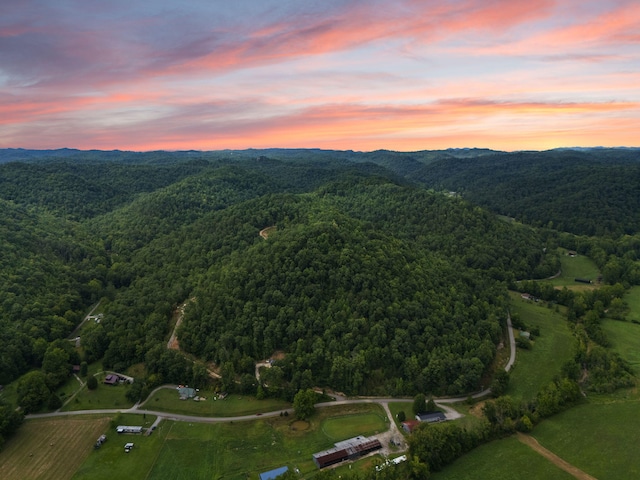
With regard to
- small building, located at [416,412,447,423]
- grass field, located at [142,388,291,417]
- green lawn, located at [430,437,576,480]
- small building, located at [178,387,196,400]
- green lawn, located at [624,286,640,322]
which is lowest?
green lawn, located at [430,437,576,480]

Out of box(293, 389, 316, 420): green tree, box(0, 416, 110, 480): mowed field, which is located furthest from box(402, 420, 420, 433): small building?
box(0, 416, 110, 480): mowed field

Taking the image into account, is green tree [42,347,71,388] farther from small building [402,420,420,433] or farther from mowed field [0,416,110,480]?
small building [402,420,420,433]

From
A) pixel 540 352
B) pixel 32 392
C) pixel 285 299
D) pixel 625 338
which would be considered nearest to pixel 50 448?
pixel 32 392

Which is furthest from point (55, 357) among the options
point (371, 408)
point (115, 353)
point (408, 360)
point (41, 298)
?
point (408, 360)

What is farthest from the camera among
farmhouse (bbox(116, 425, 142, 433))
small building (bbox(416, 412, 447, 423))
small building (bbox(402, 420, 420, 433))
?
small building (bbox(416, 412, 447, 423))

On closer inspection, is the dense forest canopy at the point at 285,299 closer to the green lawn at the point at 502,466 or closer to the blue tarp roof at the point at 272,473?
the green lawn at the point at 502,466

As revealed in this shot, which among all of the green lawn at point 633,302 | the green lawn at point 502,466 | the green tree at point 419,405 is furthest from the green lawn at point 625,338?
the green tree at point 419,405

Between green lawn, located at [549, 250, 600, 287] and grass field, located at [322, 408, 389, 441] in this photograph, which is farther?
green lawn, located at [549, 250, 600, 287]
